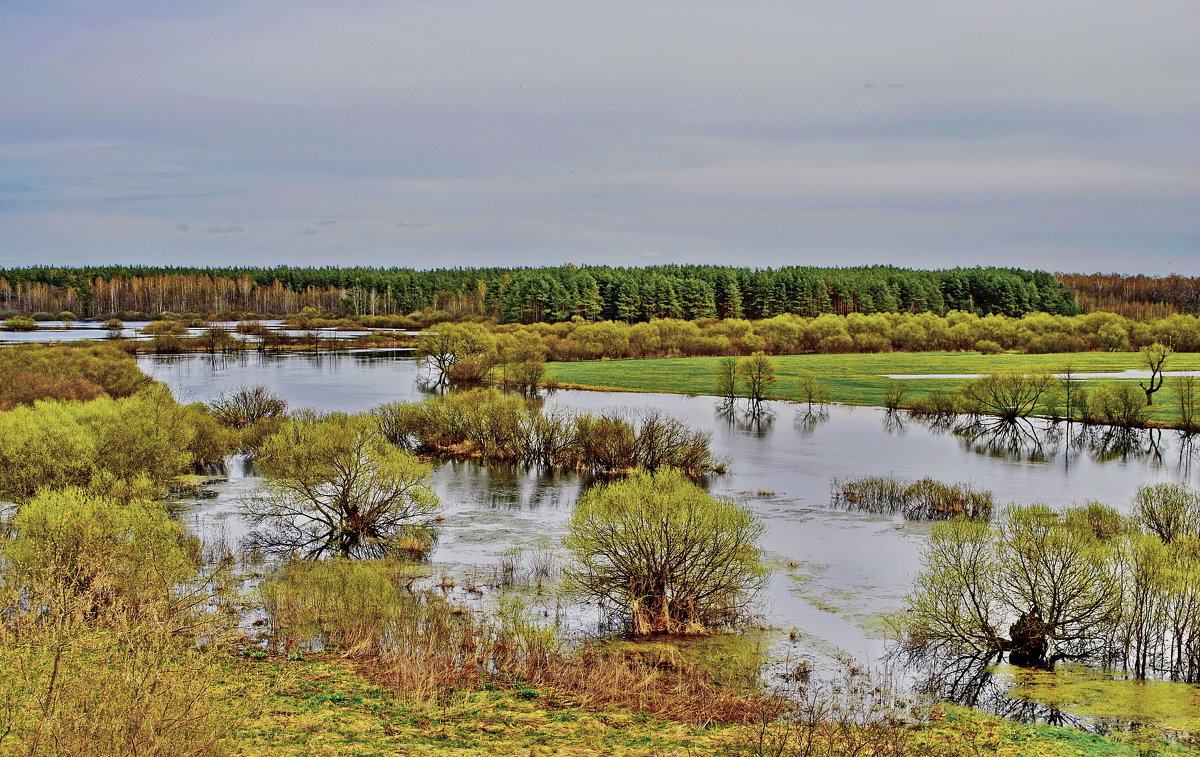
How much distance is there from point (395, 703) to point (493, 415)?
95.0ft

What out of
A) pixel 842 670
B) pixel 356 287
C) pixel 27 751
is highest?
pixel 356 287

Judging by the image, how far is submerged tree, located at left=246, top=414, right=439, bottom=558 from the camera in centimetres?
2752

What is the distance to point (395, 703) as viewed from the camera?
1482 cm

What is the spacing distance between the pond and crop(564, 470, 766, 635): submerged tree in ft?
4.70

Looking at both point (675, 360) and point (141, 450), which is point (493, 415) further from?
point (675, 360)

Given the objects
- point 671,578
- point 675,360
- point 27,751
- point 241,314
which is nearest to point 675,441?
point 671,578

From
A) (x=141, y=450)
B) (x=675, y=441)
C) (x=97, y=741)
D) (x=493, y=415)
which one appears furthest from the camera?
(x=493, y=415)

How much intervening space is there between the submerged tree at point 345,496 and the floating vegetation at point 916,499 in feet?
48.1

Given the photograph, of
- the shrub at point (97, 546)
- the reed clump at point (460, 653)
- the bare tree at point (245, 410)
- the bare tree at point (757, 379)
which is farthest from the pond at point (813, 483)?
the shrub at point (97, 546)

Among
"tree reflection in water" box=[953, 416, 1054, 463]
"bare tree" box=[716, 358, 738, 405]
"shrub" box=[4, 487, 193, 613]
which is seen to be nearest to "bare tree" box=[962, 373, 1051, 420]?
"tree reflection in water" box=[953, 416, 1054, 463]

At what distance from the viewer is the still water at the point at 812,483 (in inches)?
889

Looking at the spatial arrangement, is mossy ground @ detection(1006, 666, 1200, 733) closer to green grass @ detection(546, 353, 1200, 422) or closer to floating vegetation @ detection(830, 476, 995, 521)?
floating vegetation @ detection(830, 476, 995, 521)

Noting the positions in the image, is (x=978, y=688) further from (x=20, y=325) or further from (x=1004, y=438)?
(x=20, y=325)

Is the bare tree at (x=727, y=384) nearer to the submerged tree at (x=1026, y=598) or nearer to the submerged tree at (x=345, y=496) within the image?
the submerged tree at (x=345, y=496)
